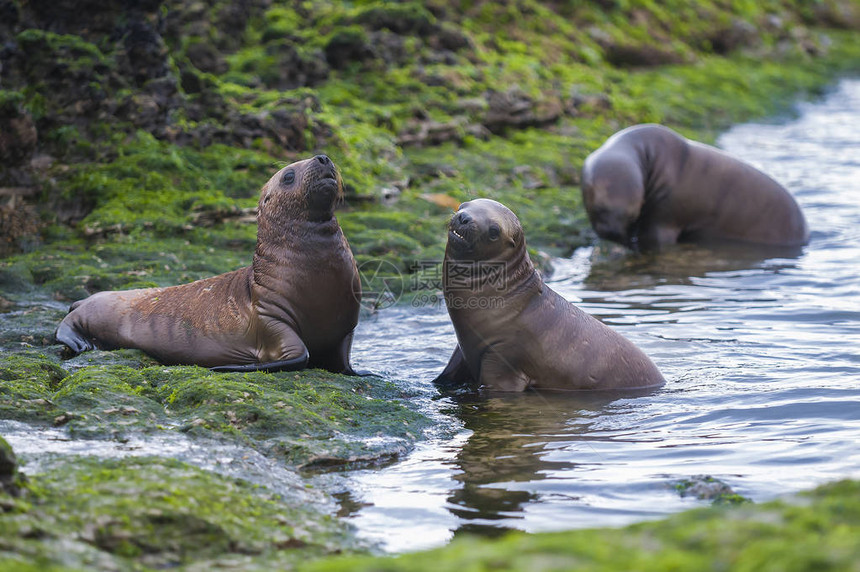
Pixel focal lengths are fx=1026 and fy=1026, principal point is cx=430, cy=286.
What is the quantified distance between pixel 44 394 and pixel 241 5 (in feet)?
34.7

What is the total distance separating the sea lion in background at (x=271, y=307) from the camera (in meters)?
7.42

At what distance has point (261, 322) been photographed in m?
7.36

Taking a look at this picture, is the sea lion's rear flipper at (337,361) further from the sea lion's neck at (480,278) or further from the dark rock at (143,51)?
the dark rock at (143,51)

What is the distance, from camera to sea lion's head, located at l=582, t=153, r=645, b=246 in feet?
40.9

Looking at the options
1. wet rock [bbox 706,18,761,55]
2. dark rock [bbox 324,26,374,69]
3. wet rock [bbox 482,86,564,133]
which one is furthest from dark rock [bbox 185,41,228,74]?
wet rock [bbox 706,18,761,55]

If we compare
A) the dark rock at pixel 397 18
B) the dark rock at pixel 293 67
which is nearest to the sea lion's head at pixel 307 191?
the dark rock at pixel 293 67

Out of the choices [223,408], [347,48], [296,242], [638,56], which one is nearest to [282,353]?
[296,242]

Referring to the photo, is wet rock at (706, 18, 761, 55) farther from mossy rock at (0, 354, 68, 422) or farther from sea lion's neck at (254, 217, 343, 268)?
mossy rock at (0, 354, 68, 422)

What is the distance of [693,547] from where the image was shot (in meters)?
3.07

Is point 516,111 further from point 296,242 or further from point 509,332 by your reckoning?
point 296,242

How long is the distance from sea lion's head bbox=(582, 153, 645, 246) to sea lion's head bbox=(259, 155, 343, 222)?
5.40 metres

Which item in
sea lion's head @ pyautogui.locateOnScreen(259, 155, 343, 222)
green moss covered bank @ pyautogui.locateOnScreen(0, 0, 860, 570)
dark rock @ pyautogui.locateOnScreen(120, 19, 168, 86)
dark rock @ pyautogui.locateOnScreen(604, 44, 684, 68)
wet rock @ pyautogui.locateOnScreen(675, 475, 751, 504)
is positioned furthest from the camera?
dark rock @ pyautogui.locateOnScreen(604, 44, 684, 68)

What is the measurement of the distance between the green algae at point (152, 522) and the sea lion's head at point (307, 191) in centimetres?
310

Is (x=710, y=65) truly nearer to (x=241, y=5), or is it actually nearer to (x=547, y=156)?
(x=547, y=156)
